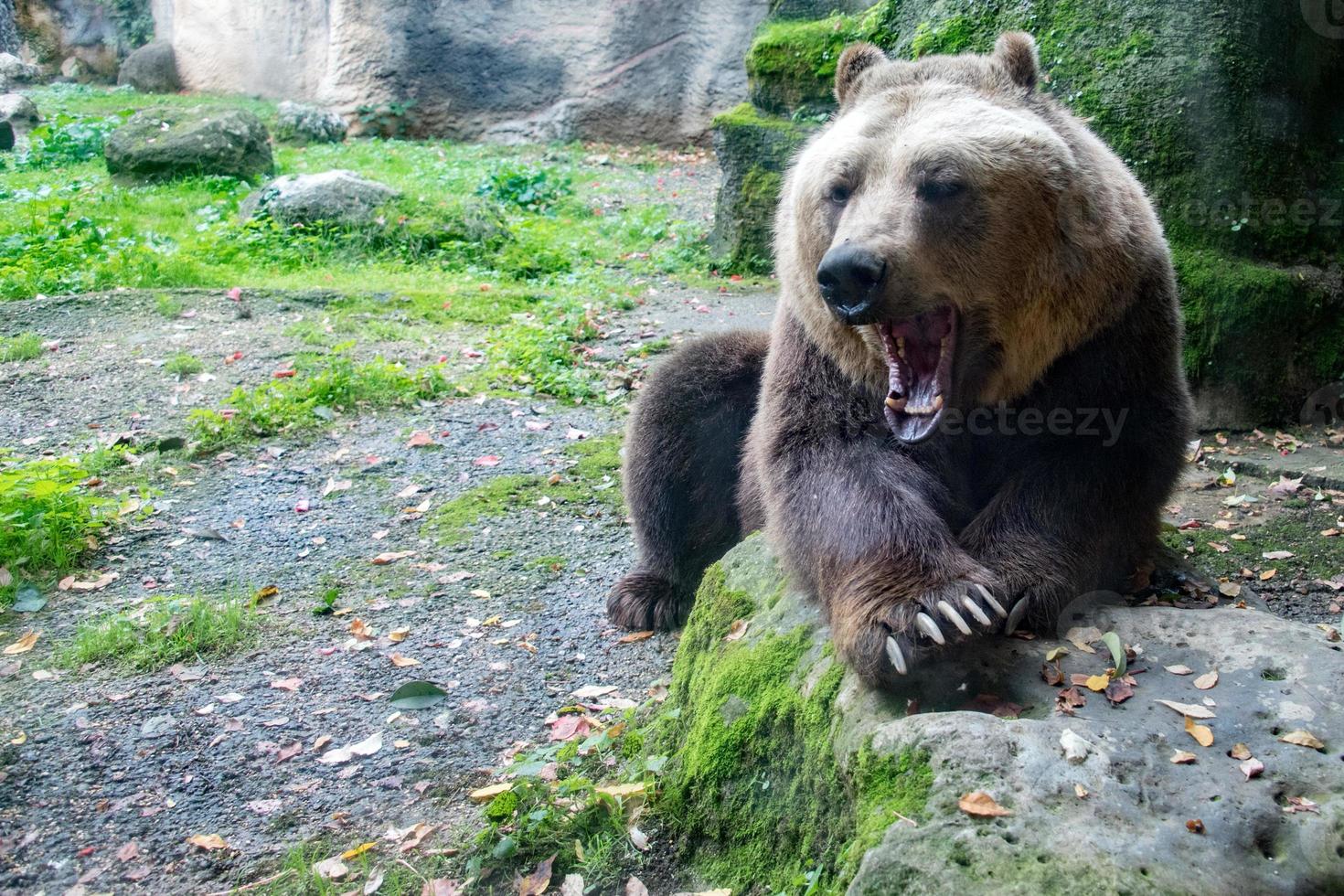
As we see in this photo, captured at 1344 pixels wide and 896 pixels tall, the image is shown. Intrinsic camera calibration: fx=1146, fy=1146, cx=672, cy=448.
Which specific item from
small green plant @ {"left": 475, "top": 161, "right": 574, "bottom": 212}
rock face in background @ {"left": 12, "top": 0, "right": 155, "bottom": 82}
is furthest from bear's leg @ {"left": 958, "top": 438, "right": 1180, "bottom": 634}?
rock face in background @ {"left": 12, "top": 0, "right": 155, "bottom": 82}

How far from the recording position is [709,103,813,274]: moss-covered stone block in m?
9.60

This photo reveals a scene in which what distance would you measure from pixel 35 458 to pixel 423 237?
5124 mm

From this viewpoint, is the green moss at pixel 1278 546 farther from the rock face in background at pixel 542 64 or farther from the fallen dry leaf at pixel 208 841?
the rock face in background at pixel 542 64

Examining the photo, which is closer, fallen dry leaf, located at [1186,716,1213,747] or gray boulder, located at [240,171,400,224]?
fallen dry leaf, located at [1186,716,1213,747]

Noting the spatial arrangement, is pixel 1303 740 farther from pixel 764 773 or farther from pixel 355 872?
pixel 355 872

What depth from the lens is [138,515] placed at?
5684 mm

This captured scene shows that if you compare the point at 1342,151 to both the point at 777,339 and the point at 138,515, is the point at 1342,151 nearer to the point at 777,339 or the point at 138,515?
the point at 777,339

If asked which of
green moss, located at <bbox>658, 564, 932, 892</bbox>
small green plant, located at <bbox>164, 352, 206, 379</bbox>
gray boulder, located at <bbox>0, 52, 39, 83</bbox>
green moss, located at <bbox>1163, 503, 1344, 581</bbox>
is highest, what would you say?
gray boulder, located at <bbox>0, 52, 39, 83</bbox>

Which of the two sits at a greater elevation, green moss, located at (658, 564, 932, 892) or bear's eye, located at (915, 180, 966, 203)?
bear's eye, located at (915, 180, 966, 203)

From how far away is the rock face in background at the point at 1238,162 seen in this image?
584 centimetres

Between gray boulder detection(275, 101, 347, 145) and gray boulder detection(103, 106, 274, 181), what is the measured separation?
3553 millimetres

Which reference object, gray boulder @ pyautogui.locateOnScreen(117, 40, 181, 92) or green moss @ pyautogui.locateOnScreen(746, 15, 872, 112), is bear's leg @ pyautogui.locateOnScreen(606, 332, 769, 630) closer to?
green moss @ pyautogui.locateOnScreen(746, 15, 872, 112)

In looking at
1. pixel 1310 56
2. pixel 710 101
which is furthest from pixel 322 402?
pixel 710 101

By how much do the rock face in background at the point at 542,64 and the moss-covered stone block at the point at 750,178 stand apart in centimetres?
820
